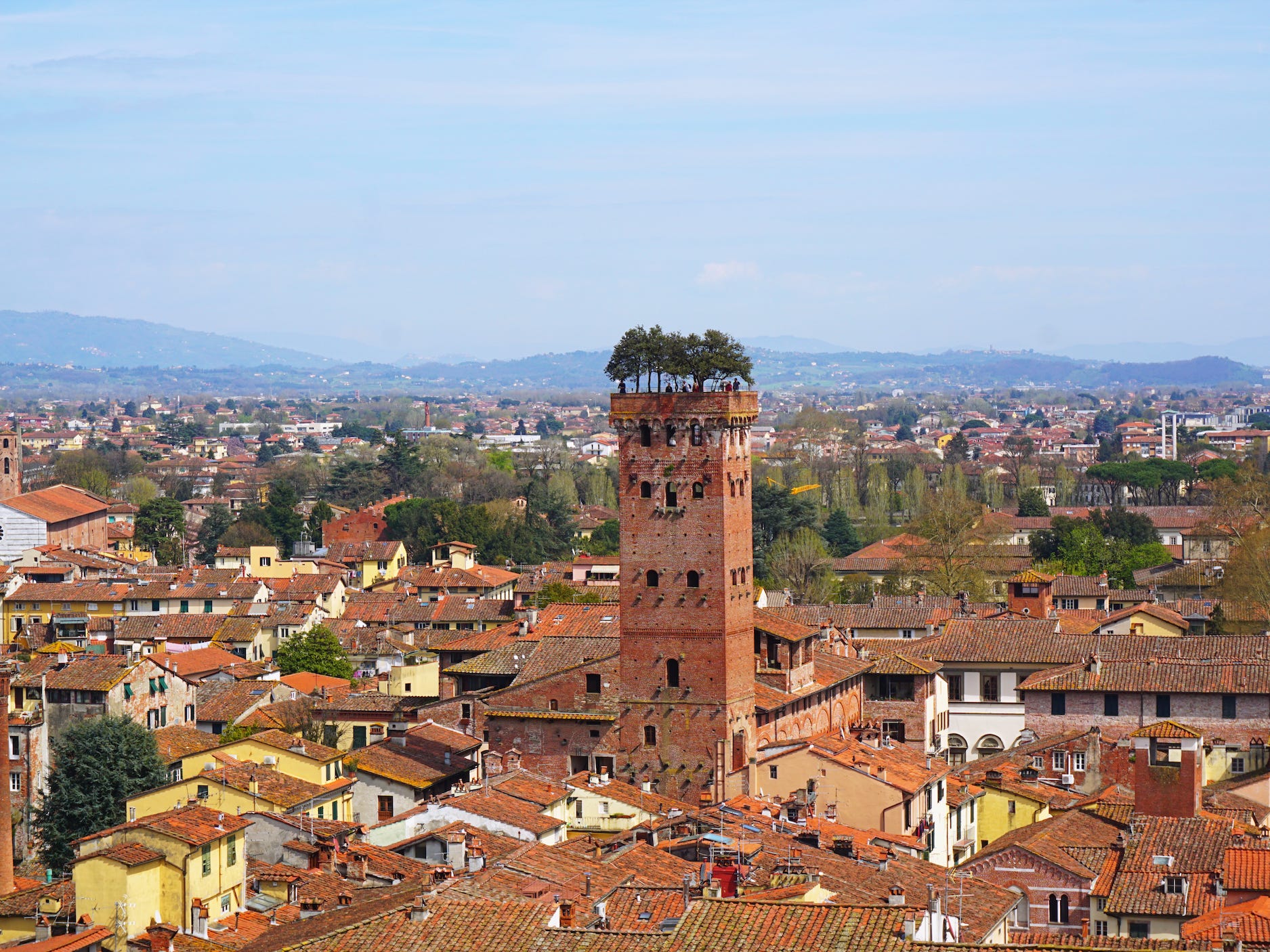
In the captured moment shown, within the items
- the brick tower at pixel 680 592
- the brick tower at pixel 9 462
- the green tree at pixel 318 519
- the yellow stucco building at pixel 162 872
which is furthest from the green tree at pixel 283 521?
the yellow stucco building at pixel 162 872

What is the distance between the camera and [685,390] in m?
38.8

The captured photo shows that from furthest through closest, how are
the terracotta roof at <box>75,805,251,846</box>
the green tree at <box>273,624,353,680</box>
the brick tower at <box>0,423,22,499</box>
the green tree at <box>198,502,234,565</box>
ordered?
1. the brick tower at <box>0,423,22,499</box>
2. the green tree at <box>198,502,234,565</box>
3. the green tree at <box>273,624,353,680</box>
4. the terracotta roof at <box>75,805,251,846</box>

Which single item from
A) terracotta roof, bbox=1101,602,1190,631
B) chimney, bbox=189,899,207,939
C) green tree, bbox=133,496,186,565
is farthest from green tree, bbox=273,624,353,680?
green tree, bbox=133,496,186,565

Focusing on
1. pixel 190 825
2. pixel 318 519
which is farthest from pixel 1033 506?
pixel 190 825

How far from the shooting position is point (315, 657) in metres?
52.6

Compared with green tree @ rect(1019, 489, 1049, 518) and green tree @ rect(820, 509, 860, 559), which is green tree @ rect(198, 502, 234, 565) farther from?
green tree @ rect(1019, 489, 1049, 518)

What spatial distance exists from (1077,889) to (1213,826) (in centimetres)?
197

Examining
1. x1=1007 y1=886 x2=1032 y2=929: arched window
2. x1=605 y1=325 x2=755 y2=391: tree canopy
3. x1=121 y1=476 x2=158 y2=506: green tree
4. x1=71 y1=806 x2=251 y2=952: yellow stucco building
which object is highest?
x1=605 y1=325 x2=755 y2=391: tree canopy

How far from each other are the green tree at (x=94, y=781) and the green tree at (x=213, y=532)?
5114 cm

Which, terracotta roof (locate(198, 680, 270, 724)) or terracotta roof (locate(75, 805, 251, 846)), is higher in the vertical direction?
terracotta roof (locate(75, 805, 251, 846))

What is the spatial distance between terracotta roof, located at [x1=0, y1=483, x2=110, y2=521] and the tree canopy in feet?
153

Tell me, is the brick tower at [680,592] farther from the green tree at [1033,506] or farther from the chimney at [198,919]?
the green tree at [1033,506]

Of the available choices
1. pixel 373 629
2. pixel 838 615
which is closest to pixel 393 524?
pixel 373 629

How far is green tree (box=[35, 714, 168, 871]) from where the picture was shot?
35031 mm
